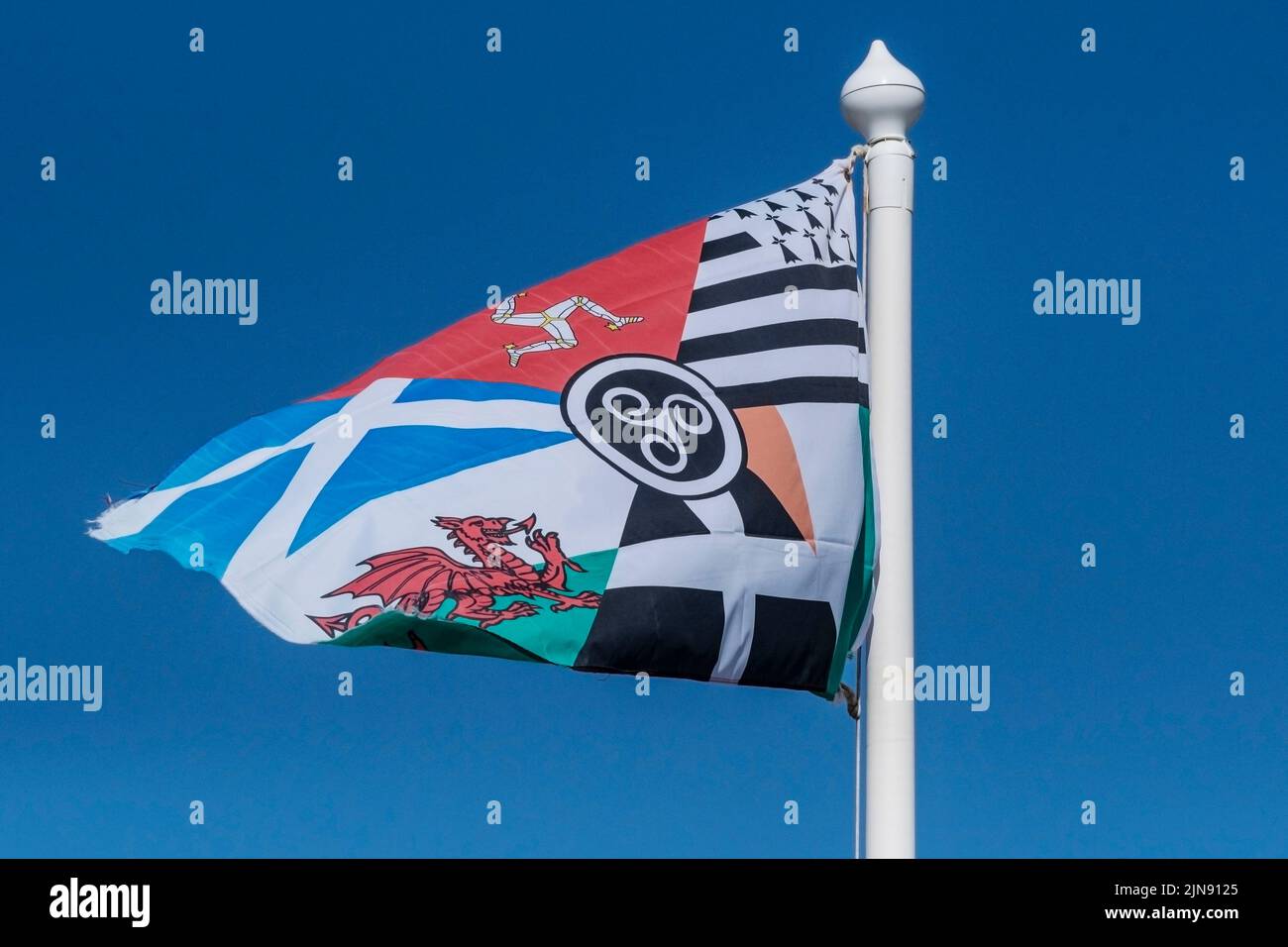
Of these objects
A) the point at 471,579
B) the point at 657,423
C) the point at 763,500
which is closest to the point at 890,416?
the point at 763,500

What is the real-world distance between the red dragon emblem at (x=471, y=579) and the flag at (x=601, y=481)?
16 mm

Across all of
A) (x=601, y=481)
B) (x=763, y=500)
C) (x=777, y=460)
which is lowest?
(x=763, y=500)

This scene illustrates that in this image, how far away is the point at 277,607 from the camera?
43.2 ft

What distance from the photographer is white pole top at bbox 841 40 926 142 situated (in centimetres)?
1555

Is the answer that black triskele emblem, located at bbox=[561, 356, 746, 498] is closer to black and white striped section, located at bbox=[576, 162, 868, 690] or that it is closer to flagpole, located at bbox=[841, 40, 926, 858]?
black and white striped section, located at bbox=[576, 162, 868, 690]

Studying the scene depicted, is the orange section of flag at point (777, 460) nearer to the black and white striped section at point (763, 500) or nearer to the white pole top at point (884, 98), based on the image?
the black and white striped section at point (763, 500)

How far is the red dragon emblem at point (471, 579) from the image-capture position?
12.9 m

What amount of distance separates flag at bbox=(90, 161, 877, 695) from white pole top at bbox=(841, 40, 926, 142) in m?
0.44

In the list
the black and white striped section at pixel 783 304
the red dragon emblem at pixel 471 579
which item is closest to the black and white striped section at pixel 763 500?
the black and white striped section at pixel 783 304

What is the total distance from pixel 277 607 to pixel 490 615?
4.72 feet

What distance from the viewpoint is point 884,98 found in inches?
612

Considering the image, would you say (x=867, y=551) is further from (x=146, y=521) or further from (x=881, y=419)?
(x=146, y=521)

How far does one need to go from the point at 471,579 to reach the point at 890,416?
363cm

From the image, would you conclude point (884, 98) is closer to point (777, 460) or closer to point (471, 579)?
point (777, 460)
